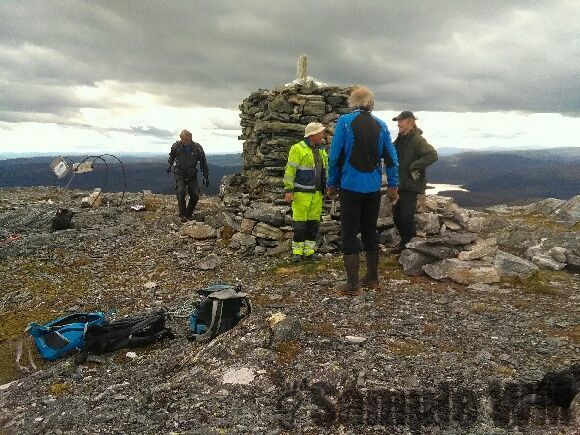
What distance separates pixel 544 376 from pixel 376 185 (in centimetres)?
400

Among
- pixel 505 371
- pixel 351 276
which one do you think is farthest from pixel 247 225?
pixel 505 371

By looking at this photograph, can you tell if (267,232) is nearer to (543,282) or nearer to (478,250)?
(478,250)

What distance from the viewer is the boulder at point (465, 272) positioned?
898 centimetres

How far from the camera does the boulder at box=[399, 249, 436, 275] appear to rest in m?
9.66

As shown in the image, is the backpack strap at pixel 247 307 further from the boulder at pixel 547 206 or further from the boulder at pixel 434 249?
the boulder at pixel 547 206

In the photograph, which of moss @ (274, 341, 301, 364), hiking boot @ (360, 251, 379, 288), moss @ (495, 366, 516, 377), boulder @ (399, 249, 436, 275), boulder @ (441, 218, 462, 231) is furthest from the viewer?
boulder @ (441, 218, 462, 231)

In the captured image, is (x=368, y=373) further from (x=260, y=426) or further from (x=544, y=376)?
(x=544, y=376)

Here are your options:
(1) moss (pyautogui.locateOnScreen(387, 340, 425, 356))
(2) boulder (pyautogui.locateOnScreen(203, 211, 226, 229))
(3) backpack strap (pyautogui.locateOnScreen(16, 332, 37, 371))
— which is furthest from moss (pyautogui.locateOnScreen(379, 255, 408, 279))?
(3) backpack strap (pyautogui.locateOnScreen(16, 332, 37, 371))

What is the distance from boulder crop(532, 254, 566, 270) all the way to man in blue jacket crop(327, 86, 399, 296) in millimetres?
4527

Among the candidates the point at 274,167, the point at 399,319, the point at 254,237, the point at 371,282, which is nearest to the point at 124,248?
the point at 254,237

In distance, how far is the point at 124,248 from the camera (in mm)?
13672

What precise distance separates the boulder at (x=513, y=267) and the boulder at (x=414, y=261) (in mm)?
1393

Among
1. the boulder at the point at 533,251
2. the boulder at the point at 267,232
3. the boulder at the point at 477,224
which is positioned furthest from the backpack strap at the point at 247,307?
the boulder at the point at 477,224

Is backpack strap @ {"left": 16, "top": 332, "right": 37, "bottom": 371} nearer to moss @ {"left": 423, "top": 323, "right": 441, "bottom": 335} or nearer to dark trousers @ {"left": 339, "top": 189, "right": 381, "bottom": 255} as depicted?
dark trousers @ {"left": 339, "top": 189, "right": 381, "bottom": 255}
